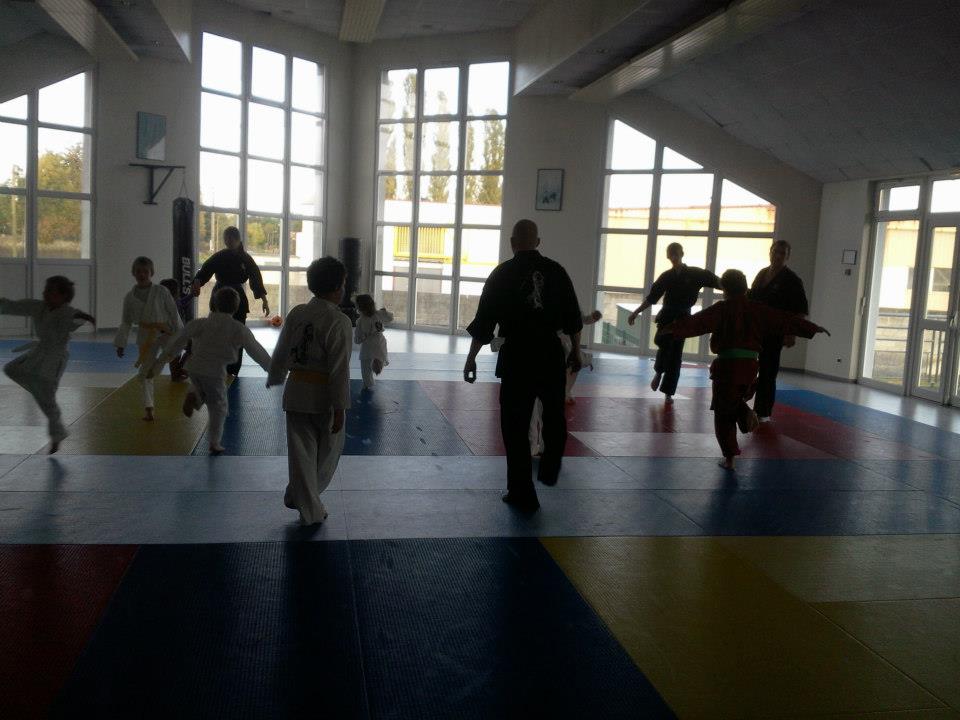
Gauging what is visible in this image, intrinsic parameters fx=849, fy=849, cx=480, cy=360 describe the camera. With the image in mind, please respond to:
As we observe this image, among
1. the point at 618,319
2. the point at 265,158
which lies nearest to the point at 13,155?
the point at 265,158

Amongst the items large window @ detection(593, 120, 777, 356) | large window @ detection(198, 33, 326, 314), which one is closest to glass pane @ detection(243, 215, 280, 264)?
large window @ detection(198, 33, 326, 314)

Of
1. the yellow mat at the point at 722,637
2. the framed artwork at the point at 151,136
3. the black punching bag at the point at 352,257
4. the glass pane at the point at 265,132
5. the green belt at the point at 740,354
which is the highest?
the glass pane at the point at 265,132

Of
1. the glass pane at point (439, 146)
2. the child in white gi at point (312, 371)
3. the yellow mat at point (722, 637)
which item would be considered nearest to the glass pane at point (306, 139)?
the glass pane at point (439, 146)

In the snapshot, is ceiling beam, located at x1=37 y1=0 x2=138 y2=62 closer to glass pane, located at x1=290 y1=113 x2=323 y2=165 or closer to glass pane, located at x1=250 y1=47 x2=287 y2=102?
glass pane, located at x1=250 y1=47 x2=287 y2=102

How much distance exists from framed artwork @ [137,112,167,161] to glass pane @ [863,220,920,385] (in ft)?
37.2

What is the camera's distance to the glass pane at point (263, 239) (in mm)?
16172

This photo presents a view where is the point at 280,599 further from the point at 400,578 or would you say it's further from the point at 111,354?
the point at 111,354

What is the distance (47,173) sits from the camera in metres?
13.3

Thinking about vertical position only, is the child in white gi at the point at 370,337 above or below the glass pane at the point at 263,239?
below

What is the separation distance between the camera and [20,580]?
3.76 meters

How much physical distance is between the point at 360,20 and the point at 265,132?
3056 millimetres

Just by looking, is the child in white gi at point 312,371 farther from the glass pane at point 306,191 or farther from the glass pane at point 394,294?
the glass pane at point 394,294

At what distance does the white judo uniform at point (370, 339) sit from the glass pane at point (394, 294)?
812 centimetres

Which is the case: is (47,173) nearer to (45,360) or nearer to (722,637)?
(45,360)
